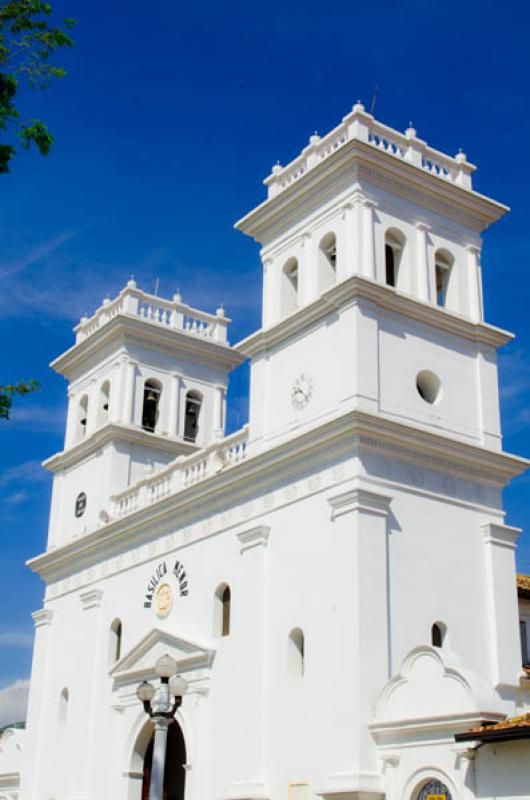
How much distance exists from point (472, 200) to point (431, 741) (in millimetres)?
14098

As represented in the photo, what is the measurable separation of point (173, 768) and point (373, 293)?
14.4 metres

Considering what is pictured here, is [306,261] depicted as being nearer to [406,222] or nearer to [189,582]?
[406,222]

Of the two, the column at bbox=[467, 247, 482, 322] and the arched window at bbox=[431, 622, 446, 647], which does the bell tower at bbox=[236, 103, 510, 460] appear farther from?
the arched window at bbox=[431, 622, 446, 647]

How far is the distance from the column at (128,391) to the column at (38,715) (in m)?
6.83

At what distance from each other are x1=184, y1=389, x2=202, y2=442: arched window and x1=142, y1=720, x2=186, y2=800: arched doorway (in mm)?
10785

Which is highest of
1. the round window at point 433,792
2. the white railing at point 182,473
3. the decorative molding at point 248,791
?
the white railing at point 182,473

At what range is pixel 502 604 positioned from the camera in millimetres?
25453

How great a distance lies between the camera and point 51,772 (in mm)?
33438

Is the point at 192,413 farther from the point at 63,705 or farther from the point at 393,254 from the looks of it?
the point at 393,254

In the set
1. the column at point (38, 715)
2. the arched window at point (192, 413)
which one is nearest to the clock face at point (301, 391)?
the arched window at point (192, 413)

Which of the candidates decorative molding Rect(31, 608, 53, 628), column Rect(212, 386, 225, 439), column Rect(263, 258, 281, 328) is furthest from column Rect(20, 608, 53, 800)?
column Rect(263, 258, 281, 328)

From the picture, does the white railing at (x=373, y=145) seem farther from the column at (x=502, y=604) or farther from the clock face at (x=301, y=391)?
the column at (x=502, y=604)

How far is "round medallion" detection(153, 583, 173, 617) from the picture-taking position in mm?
29875

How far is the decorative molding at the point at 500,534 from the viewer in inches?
1018
